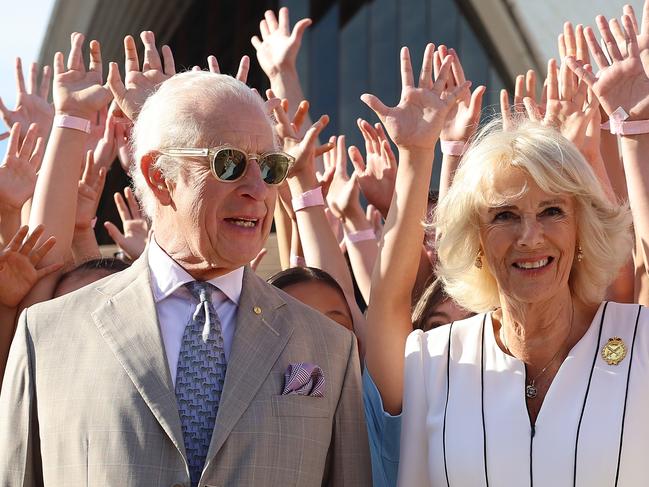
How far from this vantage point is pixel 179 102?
2.73 meters

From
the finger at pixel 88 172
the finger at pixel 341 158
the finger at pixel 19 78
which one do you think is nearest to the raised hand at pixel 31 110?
the finger at pixel 19 78

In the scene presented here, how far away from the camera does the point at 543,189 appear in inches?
113

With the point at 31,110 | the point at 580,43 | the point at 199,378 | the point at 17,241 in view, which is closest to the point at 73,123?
the point at 17,241

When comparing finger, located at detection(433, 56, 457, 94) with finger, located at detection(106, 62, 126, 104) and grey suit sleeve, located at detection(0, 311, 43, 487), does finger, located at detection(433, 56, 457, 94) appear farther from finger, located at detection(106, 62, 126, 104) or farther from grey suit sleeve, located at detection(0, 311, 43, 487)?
grey suit sleeve, located at detection(0, 311, 43, 487)

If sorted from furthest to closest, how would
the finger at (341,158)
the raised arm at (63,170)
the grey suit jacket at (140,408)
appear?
the finger at (341,158), the raised arm at (63,170), the grey suit jacket at (140,408)

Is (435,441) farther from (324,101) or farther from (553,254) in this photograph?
(324,101)

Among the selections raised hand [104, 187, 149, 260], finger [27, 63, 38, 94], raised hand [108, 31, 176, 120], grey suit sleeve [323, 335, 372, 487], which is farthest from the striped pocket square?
finger [27, 63, 38, 94]

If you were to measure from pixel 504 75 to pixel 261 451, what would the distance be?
14.2 meters

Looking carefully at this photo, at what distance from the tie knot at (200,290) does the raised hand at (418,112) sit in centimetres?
82

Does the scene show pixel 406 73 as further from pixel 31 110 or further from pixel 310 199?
pixel 31 110

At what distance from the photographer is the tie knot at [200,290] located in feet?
8.81

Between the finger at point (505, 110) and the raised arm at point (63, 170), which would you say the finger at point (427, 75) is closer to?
the finger at point (505, 110)

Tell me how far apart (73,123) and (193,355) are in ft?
5.29

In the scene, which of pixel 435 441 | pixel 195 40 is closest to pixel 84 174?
pixel 435 441
